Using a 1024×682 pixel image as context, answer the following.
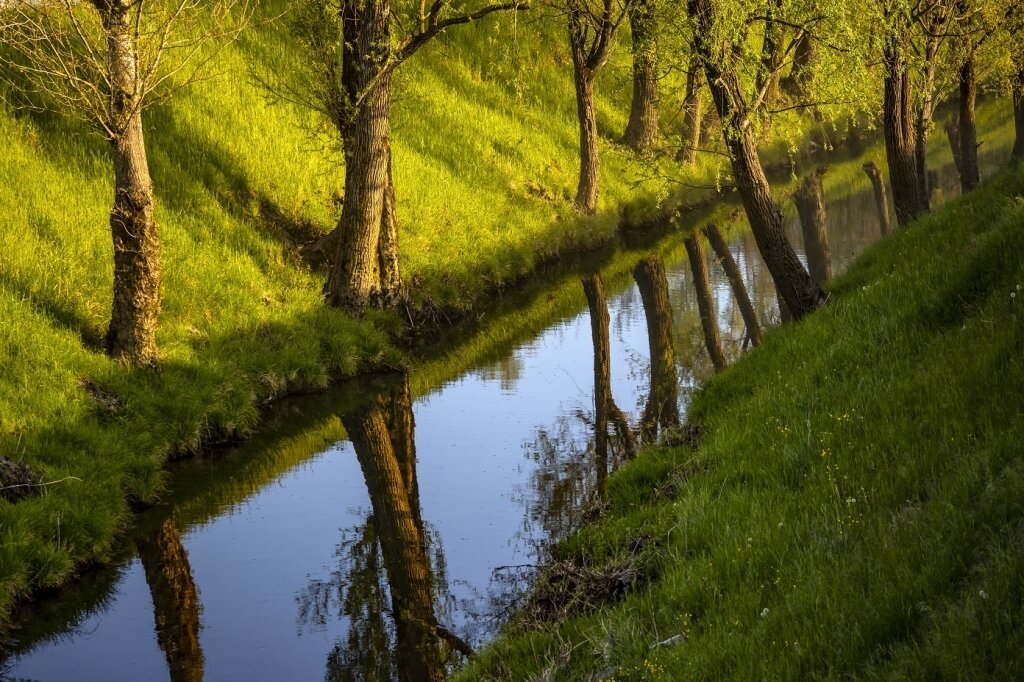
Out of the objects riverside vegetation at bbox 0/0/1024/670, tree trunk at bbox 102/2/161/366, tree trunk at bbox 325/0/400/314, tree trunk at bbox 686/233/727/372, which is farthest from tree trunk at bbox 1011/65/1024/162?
tree trunk at bbox 102/2/161/366

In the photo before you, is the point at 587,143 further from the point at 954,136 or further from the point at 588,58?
the point at 954,136

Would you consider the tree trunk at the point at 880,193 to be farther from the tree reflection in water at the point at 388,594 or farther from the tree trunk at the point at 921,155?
Answer: the tree reflection in water at the point at 388,594

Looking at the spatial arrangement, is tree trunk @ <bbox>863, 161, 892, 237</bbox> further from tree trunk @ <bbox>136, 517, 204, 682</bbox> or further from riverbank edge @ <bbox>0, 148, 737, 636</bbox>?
tree trunk @ <bbox>136, 517, 204, 682</bbox>

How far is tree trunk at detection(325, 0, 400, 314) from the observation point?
1777cm

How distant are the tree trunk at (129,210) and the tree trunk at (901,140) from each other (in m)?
12.5

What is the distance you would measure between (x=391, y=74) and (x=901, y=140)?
30.8 ft

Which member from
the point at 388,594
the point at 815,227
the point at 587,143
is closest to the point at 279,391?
the point at 388,594

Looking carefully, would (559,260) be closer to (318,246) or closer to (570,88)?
(318,246)

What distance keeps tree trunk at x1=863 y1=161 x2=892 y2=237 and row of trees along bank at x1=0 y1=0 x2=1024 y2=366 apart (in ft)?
13.8

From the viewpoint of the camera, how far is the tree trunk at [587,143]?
2706cm

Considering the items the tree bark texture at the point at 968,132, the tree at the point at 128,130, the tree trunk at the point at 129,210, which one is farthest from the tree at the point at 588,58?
the tree trunk at the point at 129,210

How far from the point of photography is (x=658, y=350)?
Result: 1973 cm

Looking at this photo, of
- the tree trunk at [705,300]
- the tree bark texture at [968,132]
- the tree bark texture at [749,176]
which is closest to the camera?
the tree bark texture at [749,176]

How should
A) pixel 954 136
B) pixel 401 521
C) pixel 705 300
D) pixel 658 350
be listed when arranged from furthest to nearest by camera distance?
1. pixel 954 136
2. pixel 705 300
3. pixel 658 350
4. pixel 401 521
